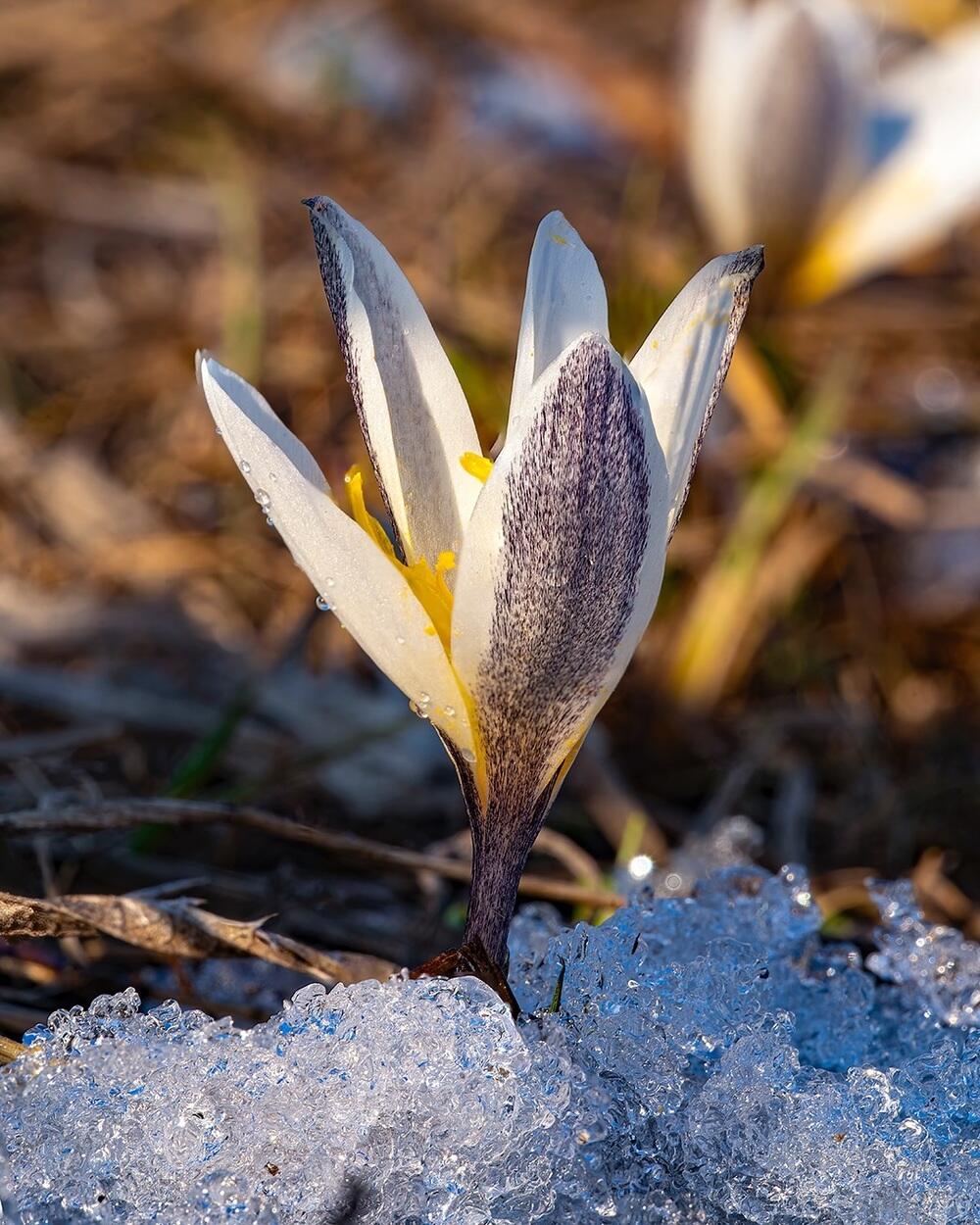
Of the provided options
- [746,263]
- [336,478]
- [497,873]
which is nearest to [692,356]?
[746,263]

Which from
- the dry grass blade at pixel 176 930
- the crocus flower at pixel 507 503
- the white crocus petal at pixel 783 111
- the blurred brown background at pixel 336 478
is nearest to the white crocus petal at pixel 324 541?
the crocus flower at pixel 507 503

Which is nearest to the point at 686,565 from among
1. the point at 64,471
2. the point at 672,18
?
the point at 64,471

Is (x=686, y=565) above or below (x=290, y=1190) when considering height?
below

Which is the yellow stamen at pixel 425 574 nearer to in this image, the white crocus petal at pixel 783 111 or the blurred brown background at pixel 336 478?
the blurred brown background at pixel 336 478

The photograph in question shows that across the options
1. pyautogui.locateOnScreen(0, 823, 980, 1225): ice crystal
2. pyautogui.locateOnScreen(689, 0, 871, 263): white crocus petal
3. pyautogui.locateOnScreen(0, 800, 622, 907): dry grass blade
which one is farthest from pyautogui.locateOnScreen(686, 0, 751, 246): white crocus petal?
pyautogui.locateOnScreen(0, 823, 980, 1225): ice crystal

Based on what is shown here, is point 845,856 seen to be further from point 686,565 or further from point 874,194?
point 874,194

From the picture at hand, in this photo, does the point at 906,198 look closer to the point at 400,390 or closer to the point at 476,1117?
the point at 400,390
